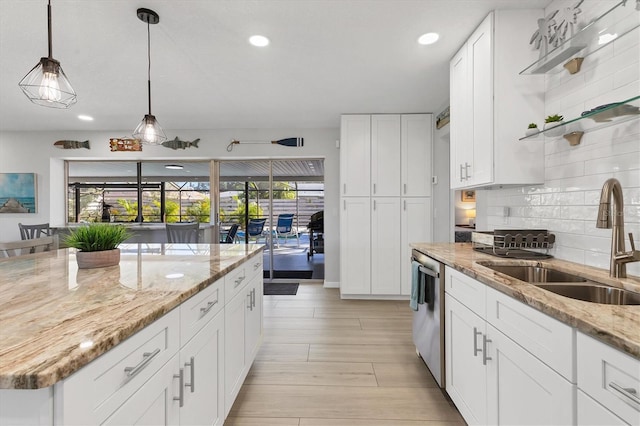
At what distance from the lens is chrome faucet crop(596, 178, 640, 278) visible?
3.82 ft

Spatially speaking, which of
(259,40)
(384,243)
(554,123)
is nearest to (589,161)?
(554,123)

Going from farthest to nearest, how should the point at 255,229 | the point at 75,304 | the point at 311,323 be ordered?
the point at 255,229, the point at 311,323, the point at 75,304

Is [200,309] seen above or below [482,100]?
below

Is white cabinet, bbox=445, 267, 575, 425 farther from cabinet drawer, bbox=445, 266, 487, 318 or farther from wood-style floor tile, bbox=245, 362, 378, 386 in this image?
wood-style floor tile, bbox=245, 362, 378, 386

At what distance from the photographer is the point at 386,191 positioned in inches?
153

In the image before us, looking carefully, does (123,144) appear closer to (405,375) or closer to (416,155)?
(416,155)

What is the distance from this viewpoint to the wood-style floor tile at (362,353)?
92.2 inches

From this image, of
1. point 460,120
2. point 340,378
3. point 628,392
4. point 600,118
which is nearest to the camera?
point 628,392

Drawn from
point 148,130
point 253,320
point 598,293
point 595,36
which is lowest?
point 253,320

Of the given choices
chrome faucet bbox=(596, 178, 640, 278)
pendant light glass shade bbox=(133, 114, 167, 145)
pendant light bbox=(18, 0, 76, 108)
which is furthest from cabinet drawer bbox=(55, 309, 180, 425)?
pendant light glass shade bbox=(133, 114, 167, 145)

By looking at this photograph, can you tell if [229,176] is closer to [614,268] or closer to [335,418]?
[335,418]

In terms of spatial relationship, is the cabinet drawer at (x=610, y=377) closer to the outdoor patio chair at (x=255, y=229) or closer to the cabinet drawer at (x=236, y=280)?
the cabinet drawer at (x=236, y=280)

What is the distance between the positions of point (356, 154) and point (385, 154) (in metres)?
0.38

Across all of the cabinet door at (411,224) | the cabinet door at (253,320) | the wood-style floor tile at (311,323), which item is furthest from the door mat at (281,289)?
the cabinet door at (253,320)
